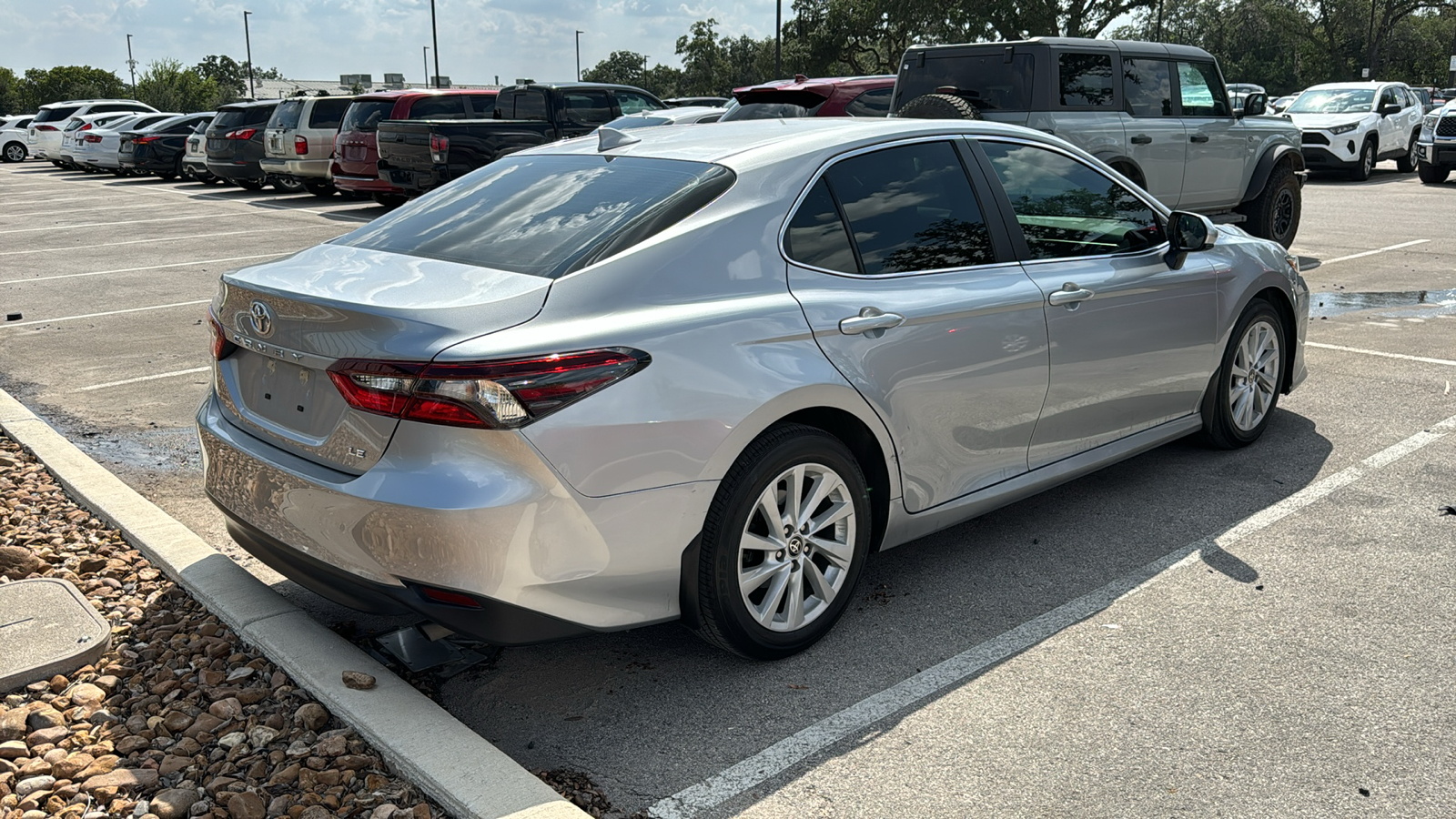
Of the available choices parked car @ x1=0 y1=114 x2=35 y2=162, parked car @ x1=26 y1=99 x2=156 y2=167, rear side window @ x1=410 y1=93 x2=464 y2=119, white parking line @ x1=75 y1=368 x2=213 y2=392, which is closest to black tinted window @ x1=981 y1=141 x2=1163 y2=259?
white parking line @ x1=75 y1=368 x2=213 y2=392

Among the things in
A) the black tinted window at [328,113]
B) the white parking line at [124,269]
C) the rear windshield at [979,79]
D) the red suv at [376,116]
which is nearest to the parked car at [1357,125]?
the rear windshield at [979,79]

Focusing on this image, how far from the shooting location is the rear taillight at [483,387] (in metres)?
3.06

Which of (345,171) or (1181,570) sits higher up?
(345,171)

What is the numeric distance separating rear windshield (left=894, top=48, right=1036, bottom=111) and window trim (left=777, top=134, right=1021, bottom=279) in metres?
6.02

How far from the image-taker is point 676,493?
10.9 feet

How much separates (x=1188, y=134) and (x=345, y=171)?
12.6m

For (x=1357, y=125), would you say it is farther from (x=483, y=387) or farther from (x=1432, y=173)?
(x=483, y=387)

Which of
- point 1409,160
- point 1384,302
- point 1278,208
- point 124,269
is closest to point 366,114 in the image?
point 124,269

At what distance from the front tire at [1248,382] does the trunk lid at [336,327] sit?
3.57 metres

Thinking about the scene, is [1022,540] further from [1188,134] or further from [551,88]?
[551,88]

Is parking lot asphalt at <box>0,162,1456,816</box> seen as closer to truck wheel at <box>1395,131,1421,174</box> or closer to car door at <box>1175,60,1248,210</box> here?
car door at <box>1175,60,1248,210</box>

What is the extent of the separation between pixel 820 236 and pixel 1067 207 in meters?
1.51

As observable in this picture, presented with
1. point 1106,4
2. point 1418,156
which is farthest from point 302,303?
point 1106,4

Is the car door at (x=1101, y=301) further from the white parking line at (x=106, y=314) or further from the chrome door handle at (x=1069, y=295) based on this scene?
the white parking line at (x=106, y=314)
